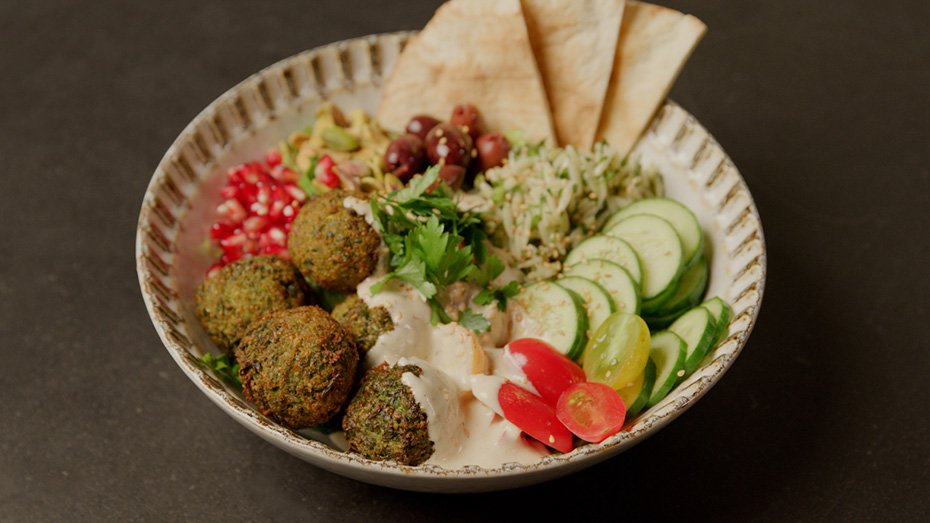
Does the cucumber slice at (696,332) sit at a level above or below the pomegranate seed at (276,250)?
below

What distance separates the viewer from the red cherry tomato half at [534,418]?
2.96 meters

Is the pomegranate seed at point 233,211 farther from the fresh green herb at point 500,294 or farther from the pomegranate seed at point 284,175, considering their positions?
the fresh green herb at point 500,294

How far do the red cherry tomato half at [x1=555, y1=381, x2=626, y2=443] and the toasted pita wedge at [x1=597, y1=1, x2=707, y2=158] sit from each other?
155cm

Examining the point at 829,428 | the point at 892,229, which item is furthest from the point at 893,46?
the point at 829,428

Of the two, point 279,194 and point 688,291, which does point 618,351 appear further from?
point 279,194

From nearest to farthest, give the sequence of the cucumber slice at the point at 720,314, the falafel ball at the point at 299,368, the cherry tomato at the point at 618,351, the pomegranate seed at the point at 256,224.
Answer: the falafel ball at the point at 299,368, the cherry tomato at the point at 618,351, the cucumber slice at the point at 720,314, the pomegranate seed at the point at 256,224

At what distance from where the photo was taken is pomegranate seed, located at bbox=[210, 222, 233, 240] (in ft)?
12.7

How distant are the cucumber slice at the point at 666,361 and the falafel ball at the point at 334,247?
118cm

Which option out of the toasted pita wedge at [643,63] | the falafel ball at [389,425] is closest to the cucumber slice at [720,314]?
the toasted pita wedge at [643,63]

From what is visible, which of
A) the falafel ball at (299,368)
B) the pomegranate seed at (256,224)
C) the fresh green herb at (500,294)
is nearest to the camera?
the falafel ball at (299,368)

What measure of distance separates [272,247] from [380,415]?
4.17ft

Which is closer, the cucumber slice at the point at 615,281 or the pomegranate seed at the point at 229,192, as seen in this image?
the cucumber slice at the point at 615,281

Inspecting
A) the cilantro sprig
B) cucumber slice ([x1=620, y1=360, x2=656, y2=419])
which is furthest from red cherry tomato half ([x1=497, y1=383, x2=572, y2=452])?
the cilantro sprig

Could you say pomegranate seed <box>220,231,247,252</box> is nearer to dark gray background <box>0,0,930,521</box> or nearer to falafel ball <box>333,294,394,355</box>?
dark gray background <box>0,0,930,521</box>
